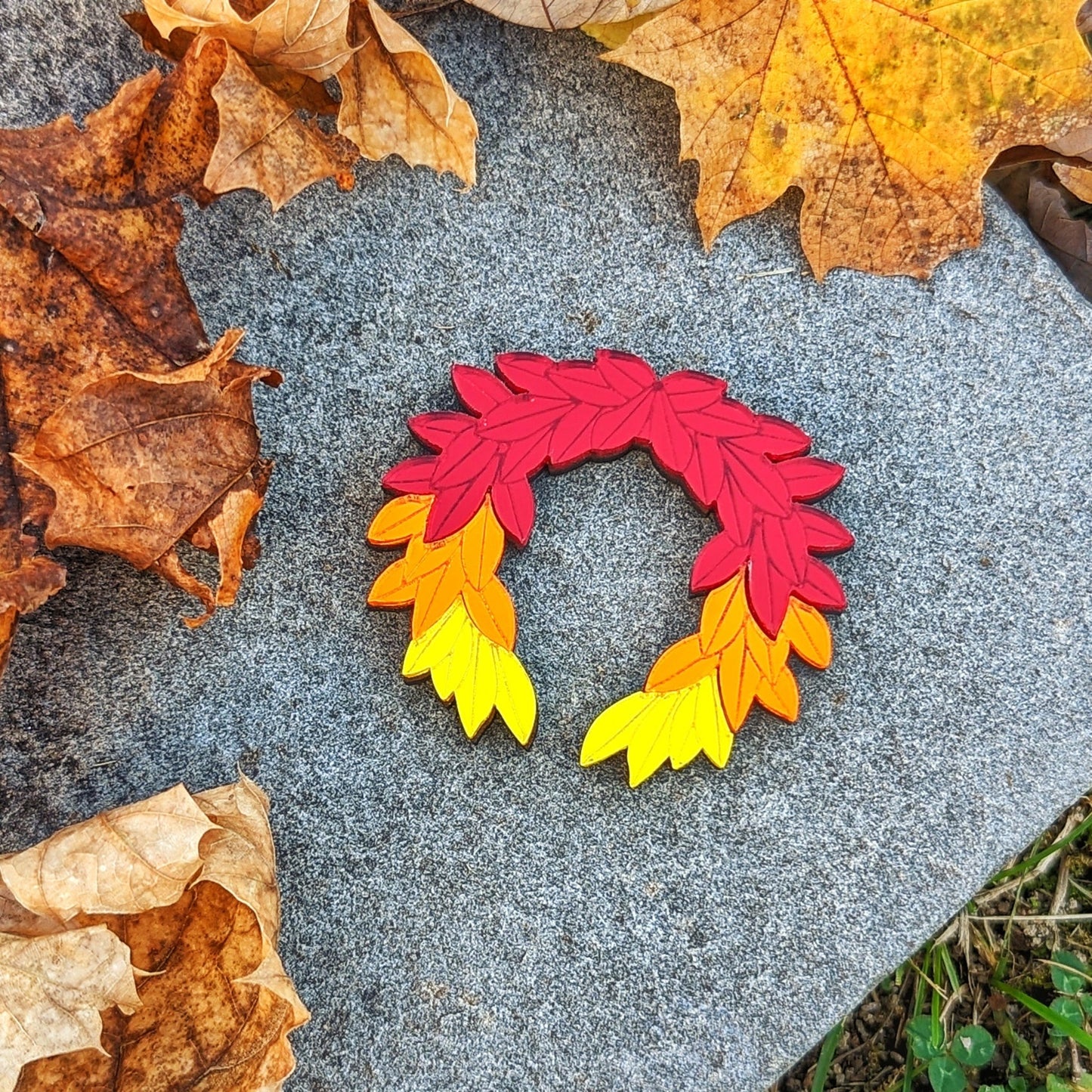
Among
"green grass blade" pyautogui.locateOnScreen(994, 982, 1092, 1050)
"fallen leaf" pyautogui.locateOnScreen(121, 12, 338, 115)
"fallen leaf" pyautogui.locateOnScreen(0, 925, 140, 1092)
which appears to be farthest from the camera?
"green grass blade" pyautogui.locateOnScreen(994, 982, 1092, 1050)

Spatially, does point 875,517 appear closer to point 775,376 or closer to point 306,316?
point 775,376

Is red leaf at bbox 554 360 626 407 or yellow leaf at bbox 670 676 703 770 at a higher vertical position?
red leaf at bbox 554 360 626 407

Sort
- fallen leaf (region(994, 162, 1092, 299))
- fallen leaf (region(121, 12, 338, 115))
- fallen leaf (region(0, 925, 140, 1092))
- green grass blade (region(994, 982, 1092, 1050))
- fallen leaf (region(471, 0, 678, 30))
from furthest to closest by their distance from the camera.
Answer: fallen leaf (region(994, 162, 1092, 299))
green grass blade (region(994, 982, 1092, 1050))
fallen leaf (region(471, 0, 678, 30))
fallen leaf (region(121, 12, 338, 115))
fallen leaf (region(0, 925, 140, 1092))

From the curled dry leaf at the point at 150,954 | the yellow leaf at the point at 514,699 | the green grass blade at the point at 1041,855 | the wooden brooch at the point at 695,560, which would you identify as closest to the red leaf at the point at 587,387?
the wooden brooch at the point at 695,560

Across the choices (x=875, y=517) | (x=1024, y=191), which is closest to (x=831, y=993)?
(x=875, y=517)

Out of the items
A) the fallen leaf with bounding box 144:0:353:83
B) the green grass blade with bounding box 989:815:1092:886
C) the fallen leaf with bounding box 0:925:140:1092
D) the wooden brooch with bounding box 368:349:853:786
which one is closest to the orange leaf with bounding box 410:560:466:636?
the wooden brooch with bounding box 368:349:853:786

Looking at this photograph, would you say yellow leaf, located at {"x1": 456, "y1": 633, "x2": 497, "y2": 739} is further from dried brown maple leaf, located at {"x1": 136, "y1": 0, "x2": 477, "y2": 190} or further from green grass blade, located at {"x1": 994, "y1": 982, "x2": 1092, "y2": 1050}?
green grass blade, located at {"x1": 994, "y1": 982, "x2": 1092, "y2": 1050}

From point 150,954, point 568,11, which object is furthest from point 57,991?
point 568,11
